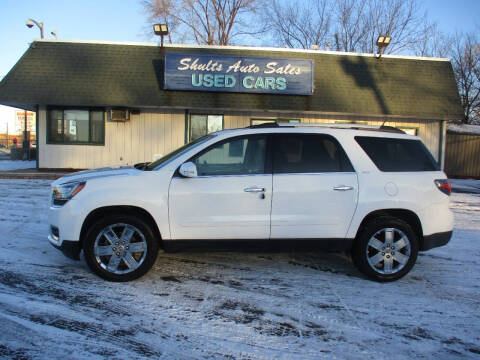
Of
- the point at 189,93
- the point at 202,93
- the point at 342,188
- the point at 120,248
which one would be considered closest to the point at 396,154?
the point at 342,188

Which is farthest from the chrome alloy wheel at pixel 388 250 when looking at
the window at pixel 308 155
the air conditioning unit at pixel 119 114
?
the air conditioning unit at pixel 119 114

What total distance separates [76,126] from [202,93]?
5.43 meters

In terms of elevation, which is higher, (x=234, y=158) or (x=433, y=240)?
(x=234, y=158)

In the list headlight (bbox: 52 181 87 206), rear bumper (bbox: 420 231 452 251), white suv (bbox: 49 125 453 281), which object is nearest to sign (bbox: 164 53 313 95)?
white suv (bbox: 49 125 453 281)

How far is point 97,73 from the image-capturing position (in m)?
14.2

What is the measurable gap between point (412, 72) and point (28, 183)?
15437 millimetres

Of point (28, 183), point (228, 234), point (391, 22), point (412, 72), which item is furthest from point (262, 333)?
point (391, 22)

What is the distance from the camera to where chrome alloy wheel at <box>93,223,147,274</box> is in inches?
162

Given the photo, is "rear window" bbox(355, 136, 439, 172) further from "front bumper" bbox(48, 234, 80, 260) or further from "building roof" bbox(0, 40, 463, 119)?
"building roof" bbox(0, 40, 463, 119)

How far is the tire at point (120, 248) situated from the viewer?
4.07m

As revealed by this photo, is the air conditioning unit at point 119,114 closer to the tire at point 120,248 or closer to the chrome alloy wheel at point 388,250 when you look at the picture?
the tire at point 120,248

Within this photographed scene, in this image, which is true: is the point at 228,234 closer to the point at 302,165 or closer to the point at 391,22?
the point at 302,165

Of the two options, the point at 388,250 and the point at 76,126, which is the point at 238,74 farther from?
the point at 388,250

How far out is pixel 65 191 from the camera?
4.16m
